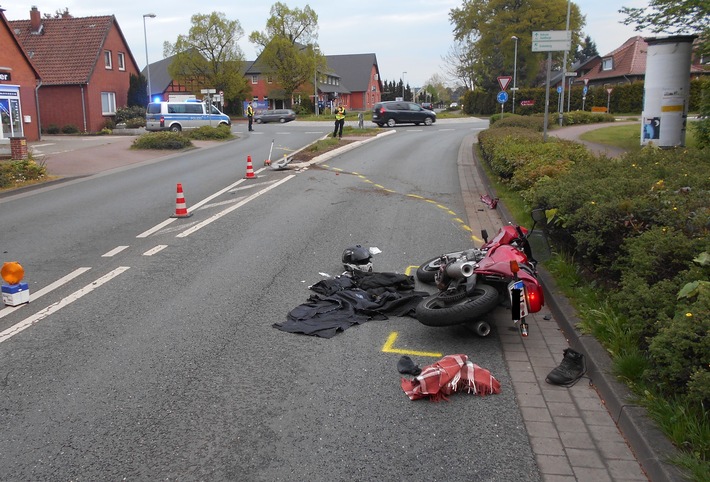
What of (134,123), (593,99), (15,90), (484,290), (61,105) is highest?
(593,99)

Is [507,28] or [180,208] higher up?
[507,28]

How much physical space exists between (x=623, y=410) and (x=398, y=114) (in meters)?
43.2

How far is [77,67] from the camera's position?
41656 mm

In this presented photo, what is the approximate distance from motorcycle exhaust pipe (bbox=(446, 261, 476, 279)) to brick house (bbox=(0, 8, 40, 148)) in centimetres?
2572

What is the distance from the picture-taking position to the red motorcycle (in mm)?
5520

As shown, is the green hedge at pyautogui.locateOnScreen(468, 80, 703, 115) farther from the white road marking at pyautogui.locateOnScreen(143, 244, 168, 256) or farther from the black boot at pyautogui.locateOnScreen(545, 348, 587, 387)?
the black boot at pyautogui.locateOnScreen(545, 348, 587, 387)

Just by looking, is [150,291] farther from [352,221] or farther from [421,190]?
[421,190]

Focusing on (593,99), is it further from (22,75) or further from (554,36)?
(22,75)

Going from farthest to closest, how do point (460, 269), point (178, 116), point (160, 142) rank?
1. point (178, 116)
2. point (160, 142)
3. point (460, 269)

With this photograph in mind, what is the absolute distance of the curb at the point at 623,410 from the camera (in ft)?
11.5

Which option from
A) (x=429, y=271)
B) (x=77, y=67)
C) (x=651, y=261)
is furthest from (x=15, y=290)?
(x=77, y=67)

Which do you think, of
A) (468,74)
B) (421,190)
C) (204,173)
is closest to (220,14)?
(468,74)

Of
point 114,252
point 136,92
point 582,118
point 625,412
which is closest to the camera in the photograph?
point 625,412

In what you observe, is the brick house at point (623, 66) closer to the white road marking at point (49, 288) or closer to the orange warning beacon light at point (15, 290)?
the white road marking at point (49, 288)
